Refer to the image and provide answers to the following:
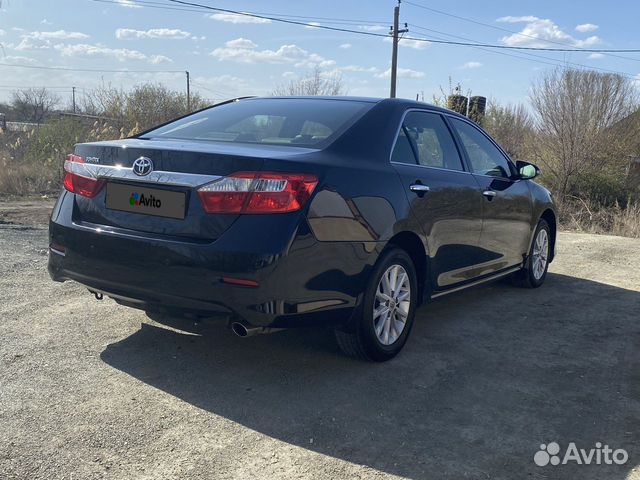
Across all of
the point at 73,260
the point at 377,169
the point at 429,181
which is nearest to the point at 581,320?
the point at 429,181

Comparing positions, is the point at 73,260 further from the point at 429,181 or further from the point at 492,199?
the point at 492,199

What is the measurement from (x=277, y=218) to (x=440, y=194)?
1.63 meters

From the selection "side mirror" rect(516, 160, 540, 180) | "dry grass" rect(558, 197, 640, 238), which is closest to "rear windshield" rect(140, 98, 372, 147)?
"side mirror" rect(516, 160, 540, 180)

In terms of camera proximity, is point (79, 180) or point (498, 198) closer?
point (79, 180)

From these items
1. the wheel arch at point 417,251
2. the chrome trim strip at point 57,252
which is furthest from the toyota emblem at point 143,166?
the wheel arch at point 417,251

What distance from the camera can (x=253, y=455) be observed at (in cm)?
273

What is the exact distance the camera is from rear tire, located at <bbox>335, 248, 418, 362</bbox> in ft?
12.0

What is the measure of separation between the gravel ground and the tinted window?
1279mm

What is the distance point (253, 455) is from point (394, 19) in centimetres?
2786

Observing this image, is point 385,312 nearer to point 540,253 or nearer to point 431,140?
point 431,140

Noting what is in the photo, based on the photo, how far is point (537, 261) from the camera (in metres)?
6.32

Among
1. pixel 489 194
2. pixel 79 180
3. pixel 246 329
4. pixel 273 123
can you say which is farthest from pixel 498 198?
pixel 79 180

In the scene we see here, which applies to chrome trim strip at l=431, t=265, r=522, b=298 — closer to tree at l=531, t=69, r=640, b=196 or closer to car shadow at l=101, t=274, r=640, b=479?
car shadow at l=101, t=274, r=640, b=479

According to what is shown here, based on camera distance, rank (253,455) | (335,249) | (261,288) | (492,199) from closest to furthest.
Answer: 1. (253,455)
2. (261,288)
3. (335,249)
4. (492,199)
